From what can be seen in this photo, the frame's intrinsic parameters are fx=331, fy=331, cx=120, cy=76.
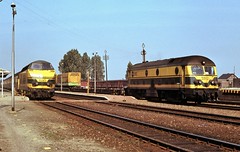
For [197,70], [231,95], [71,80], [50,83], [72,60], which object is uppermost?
[72,60]

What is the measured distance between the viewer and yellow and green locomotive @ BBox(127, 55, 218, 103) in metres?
25.0

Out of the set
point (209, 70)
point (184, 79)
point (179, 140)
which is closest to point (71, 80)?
point (184, 79)

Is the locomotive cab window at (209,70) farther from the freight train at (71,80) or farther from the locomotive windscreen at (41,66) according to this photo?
the freight train at (71,80)

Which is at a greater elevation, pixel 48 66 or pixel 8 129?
pixel 48 66

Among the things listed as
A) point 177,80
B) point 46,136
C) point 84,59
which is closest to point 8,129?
point 46,136

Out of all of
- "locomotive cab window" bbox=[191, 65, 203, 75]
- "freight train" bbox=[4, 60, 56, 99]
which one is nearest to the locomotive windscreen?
"freight train" bbox=[4, 60, 56, 99]

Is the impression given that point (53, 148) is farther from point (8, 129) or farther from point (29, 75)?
point (29, 75)

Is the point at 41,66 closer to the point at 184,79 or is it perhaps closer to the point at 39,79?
the point at 39,79

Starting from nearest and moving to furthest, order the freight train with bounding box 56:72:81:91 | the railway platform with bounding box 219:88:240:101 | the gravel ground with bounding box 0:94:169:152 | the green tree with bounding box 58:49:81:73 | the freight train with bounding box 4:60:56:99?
1. the gravel ground with bounding box 0:94:169:152
2. the freight train with bounding box 4:60:56:99
3. the railway platform with bounding box 219:88:240:101
4. the freight train with bounding box 56:72:81:91
5. the green tree with bounding box 58:49:81:73

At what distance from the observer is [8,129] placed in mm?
12555

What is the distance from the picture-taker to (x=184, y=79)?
25531 mm

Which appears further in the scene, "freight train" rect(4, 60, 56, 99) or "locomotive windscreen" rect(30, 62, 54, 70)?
"locomotive windscreen" rect(30, 62, 54, 70)

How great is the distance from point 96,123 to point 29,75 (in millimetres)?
17933

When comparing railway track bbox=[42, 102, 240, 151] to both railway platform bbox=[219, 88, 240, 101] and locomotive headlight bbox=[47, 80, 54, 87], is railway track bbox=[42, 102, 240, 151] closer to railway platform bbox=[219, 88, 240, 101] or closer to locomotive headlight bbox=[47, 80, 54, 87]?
locomotive headlight bbox=[47, 80, 54, 87]
